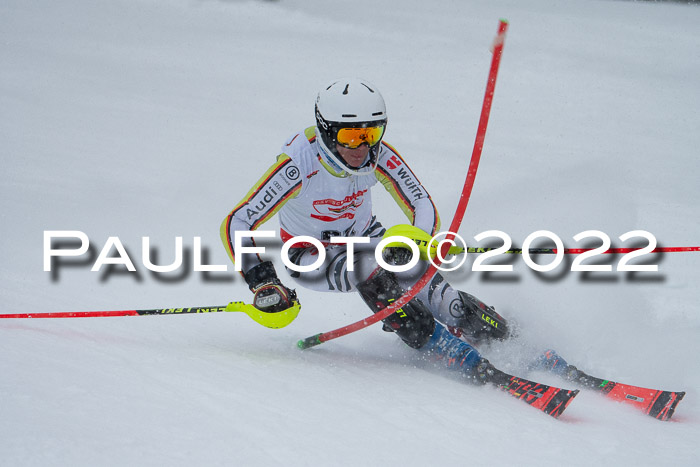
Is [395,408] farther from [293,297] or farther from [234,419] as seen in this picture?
[293,297]

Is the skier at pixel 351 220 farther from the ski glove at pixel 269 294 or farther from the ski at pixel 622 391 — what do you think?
the ski at pixel 622 391

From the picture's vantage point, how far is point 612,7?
688 inches

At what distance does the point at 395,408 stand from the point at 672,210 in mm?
4777

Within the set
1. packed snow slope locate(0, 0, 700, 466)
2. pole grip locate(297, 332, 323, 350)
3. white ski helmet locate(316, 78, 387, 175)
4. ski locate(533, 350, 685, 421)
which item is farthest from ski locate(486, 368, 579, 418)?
white ski helmet locate(316, 78, 387, 175)

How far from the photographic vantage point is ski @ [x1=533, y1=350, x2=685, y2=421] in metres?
2.93

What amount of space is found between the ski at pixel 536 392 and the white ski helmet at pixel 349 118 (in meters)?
1.17

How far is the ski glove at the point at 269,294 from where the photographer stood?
325cm

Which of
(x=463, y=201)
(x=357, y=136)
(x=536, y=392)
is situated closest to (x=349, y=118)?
(x=357, y=136)

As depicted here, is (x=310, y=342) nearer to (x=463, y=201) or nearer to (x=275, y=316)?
(x=275, y=316)

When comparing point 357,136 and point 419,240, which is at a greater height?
point 357,136

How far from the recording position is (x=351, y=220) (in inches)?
147

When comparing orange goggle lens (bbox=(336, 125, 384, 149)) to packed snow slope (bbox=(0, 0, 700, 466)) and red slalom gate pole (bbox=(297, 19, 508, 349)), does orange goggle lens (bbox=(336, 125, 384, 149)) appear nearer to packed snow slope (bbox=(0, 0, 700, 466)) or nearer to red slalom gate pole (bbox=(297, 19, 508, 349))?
red slalom gate pole (bbox=(297, 19, 508, 349))

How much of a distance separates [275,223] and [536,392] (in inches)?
141

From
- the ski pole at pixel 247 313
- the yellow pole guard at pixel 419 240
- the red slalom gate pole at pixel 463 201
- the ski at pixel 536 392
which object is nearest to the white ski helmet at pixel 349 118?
the yellow pole guard at pixel 419 240
